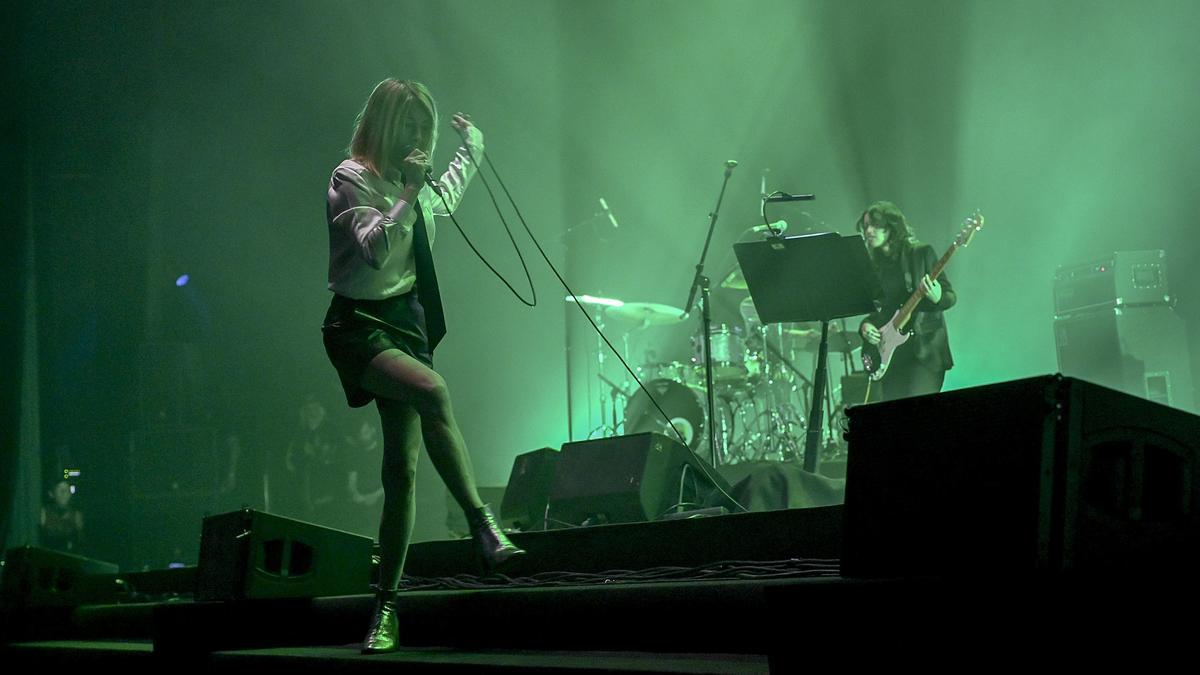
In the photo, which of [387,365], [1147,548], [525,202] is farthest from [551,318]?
[1147,548]

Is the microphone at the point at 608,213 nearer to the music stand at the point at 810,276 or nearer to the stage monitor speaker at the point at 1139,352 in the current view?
the stage monitor speaker at the point at 1139,352

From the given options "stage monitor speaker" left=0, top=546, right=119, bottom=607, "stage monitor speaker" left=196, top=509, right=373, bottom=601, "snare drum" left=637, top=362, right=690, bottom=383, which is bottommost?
"stage monitor speaker" left=0, top=546, right=119, bottom=607

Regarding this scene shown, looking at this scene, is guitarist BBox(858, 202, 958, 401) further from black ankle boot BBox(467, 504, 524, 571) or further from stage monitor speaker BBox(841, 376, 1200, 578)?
stage monitor speaker BBox(841, 376, 1200, 578)

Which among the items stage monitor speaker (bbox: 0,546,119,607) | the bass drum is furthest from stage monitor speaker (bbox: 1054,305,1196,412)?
Answer: stage monitor speaker (bbox: 0,546,119,607)

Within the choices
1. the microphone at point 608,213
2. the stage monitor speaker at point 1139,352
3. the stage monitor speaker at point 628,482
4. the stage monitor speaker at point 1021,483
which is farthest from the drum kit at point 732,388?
the stage monitor speaker at point 1021,483

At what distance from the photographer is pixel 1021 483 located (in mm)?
1547

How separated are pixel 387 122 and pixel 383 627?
1486mm

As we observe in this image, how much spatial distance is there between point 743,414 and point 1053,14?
13.2 feet

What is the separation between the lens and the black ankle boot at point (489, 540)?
2.67m

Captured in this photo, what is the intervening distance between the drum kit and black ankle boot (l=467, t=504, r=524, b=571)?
462 centimetres

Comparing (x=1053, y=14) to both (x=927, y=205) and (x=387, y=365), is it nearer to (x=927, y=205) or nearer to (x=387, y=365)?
(x=927, y=205)

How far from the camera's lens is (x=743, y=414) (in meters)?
8.23

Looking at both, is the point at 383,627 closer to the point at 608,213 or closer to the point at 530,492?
the point at 530,492

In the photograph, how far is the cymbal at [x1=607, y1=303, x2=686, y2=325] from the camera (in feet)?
25.8
